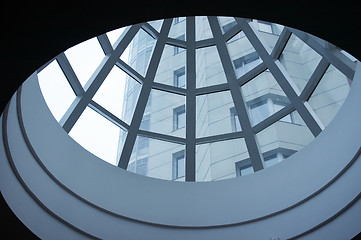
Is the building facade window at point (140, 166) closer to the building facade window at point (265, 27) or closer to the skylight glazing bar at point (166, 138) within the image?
the skylight glazing bar at point (166, 138)

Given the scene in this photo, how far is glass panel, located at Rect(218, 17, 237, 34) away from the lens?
45.3 ft

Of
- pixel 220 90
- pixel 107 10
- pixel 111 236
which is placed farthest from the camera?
pixel 220 90

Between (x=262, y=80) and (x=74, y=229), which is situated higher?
(x=262, y=80)

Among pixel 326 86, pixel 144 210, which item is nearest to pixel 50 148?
pixel 144 210

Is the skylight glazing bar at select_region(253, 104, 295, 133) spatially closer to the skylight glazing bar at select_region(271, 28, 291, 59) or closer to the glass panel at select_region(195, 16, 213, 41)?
the skylight glazing bar at select_region(271, 28, 291, 59)

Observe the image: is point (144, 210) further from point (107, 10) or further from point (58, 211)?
point (107, 10)

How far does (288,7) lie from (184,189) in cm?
753

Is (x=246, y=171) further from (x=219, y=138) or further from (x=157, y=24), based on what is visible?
(x=157, y=24)

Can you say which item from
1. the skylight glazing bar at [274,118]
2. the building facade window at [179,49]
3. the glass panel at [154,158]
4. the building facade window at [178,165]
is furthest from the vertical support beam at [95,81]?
the skylight glazing bar at [274,118]

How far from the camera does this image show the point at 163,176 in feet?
46.4

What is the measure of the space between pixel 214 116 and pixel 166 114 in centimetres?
155

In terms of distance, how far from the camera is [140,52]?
13.9 m

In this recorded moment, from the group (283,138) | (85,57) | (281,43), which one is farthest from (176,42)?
(283,138)

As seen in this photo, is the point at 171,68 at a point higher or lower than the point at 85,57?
higher
